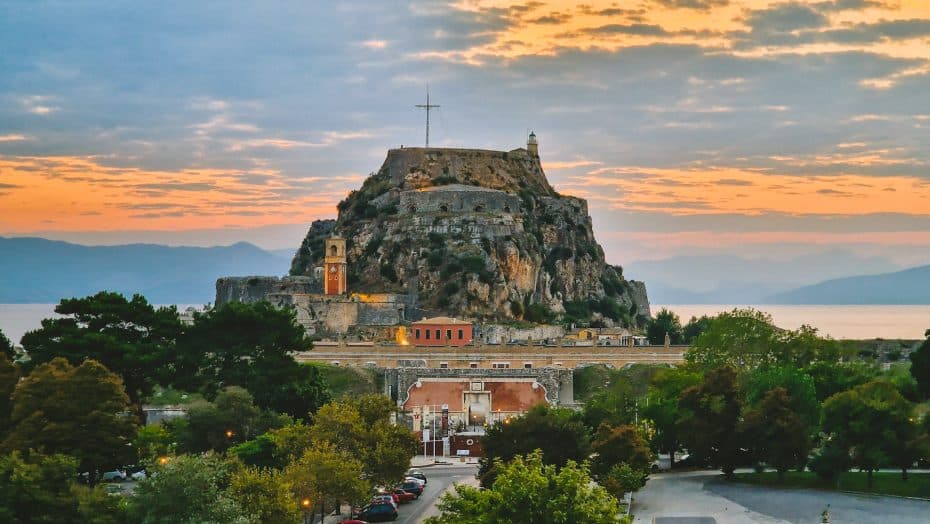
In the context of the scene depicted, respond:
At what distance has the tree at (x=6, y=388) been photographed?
128ft

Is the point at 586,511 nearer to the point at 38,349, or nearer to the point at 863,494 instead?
the point at 863,494

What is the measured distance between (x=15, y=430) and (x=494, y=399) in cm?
2921

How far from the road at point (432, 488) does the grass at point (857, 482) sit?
957 centimetres

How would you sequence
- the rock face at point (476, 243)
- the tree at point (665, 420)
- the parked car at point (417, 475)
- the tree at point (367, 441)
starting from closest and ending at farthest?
the tree at point (367, 441) → the parked car at point (417, 475) → the tree at point (665, 420) → the rock face at point (476, 243)

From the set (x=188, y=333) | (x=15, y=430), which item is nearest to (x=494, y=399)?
(x=188, y=333)

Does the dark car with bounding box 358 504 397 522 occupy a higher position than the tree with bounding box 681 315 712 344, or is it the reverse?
the tree with bounding box 681 315 712 344

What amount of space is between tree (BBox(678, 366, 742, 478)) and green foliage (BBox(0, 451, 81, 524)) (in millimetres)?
21913

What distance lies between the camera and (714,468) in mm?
47938

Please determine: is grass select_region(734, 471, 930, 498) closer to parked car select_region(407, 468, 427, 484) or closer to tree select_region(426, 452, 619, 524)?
parked car select_region(407, 468, 427, 484)

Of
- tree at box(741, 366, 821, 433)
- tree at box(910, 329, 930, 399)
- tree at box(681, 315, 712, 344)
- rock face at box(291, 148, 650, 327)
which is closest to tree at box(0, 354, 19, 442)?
tree at box(741, 366, 821, 433)

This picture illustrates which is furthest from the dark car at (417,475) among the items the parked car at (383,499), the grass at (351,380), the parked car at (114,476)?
the grass at (351,380)

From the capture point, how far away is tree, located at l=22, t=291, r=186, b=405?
47928mm

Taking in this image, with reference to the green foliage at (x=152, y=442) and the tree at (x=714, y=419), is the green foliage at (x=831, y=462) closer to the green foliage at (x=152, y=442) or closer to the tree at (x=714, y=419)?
the tree at (x=714, y=419)

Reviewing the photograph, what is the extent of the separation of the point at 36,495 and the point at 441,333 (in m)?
57.3
